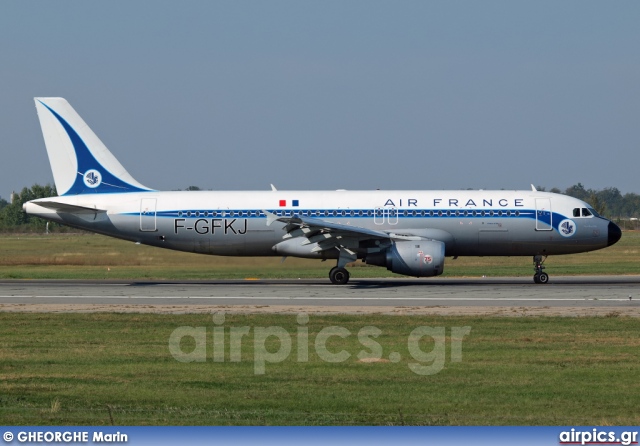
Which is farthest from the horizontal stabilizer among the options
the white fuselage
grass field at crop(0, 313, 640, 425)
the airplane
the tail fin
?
grass field at crop(0, 313, 640, 425)

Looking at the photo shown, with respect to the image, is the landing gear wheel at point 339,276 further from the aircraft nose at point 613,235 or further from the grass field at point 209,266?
the aircraft nose at point 613,235

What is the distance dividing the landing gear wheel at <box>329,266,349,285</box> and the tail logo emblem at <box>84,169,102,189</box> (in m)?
10.5

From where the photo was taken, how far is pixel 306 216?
1473 inches

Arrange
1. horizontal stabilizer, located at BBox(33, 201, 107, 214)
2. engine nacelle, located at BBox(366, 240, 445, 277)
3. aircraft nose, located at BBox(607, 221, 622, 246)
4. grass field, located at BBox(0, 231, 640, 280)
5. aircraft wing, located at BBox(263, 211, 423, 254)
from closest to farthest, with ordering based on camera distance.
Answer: engine nacelle, located at BBox(366, 240, 445, 277), aircraft wing, located at BBox(263, 211, 423, 254), aircraft nose, located at BBox(607, 221, 622, 246), horizontal stabilizer, located at BBox(33, 201, 107, 214), grass field, located at BBox(0, 231, 640, 280)

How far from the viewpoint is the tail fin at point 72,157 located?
38.8 m

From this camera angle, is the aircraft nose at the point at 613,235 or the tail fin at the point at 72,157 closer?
the aircraft nose at the point at 613,235

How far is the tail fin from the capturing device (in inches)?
1526

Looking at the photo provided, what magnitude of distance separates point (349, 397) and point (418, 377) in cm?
206

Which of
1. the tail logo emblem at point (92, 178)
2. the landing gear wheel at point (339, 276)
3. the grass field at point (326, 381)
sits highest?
the tail logo emblem at point (92, 178)

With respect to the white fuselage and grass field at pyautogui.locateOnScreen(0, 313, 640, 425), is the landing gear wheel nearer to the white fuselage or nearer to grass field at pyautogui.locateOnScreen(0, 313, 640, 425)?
the white fuselage

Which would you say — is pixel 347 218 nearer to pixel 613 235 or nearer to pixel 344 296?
pixel 344 296

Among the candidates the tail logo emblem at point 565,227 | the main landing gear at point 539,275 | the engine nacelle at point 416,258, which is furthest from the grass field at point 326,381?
the tail logo emblem at point 565,227

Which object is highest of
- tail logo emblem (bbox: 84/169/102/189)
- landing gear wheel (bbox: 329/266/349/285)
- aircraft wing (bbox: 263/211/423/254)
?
tail logo emblem (bbox: 84/169/102/189)

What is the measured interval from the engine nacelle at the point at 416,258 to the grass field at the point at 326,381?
11.5 metres
